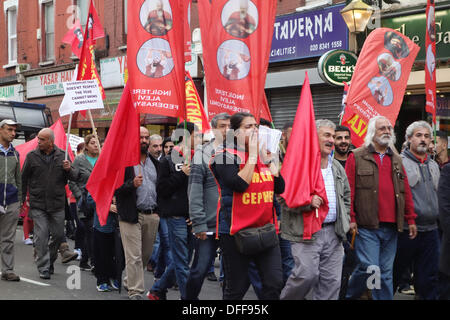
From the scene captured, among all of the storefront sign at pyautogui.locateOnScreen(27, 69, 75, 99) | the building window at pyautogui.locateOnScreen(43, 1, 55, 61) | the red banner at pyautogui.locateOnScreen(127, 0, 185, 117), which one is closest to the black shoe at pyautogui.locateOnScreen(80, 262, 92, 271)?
the red banner at pyautogui.locateOnScreen(127, 0, 185, 117)

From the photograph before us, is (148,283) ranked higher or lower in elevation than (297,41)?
lower

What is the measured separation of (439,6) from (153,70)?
7064mm

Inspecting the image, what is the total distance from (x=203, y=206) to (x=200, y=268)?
574mm

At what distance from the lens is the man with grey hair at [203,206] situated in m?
6.60

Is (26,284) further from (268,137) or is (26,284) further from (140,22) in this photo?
(268,137)

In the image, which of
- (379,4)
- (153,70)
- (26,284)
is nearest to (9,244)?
(26,284)

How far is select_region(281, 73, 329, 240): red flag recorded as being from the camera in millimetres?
6145

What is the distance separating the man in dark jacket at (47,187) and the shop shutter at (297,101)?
7005 millimetres

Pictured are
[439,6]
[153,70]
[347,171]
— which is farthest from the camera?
[439,6]

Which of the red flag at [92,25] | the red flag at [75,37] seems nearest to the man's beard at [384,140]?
the red flag at [92,25]

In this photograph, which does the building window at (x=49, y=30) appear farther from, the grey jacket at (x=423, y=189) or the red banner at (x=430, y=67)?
the grey jacket at (x=423, y=189)

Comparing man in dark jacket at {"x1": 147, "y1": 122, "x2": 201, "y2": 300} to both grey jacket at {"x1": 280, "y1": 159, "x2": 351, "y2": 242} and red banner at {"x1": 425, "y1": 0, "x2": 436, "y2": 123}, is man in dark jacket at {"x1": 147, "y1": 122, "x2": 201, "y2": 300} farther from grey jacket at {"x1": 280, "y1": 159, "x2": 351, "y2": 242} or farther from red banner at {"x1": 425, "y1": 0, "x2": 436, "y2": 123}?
red banner at {"x1": 425, "y1": 0, "x2": 436, "y2": 123}

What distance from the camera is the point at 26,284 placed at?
877cm

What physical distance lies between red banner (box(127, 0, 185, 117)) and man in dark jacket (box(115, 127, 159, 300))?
32.4 inches
